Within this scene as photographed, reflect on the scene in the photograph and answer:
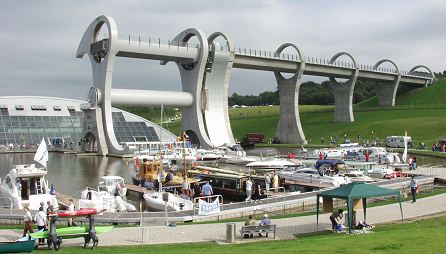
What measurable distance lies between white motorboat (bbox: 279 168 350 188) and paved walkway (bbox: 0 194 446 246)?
36.5ft

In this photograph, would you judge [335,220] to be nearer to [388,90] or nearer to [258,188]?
[258,188]

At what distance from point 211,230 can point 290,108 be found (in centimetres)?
7665

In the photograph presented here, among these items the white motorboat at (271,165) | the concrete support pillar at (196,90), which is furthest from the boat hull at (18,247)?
the concrete support pillar at (196,90)

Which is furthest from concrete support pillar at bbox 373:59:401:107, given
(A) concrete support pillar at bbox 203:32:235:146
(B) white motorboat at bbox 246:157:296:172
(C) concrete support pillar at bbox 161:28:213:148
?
(B) white motorboat at bbox 246:157:296:172

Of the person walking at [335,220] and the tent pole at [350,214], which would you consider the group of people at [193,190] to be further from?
the tent pole at [350,214]

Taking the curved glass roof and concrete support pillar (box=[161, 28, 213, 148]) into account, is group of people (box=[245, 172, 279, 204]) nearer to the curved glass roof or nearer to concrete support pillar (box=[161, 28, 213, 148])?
concrete support pillar (box=[161, 28, 213, 148])

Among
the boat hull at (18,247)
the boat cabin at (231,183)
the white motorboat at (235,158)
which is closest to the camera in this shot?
the boat hull at (18,247)

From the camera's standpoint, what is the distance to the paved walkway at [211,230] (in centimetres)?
1955

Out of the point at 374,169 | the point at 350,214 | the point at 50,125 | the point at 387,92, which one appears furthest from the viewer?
the point at 387,92

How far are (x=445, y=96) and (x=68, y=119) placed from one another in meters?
86.4

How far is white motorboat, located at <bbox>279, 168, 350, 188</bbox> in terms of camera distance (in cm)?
3722

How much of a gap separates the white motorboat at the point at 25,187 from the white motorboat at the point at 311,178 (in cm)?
1895

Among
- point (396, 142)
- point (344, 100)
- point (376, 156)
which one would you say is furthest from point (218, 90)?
point (344, 100)

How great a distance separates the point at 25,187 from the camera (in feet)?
99.1
